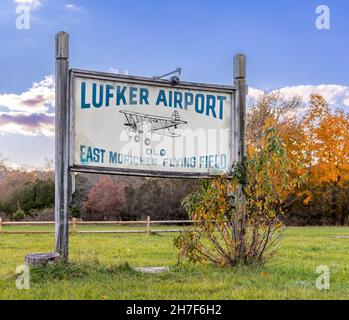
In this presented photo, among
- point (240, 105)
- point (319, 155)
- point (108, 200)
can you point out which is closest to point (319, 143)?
point (319, 155)

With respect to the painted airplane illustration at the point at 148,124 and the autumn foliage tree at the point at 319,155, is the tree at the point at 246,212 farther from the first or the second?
the autumn foliage tree at the point at 319,155

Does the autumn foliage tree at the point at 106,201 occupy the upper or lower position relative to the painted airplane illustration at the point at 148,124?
lower

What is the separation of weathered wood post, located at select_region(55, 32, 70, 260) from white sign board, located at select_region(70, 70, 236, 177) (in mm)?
125

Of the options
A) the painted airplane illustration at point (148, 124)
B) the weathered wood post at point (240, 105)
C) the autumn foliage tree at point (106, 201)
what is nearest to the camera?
the painted airplane illustration at point (148, 124)

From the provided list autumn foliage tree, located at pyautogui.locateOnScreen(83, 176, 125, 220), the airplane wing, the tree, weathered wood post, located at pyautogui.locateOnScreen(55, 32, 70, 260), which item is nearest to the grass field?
the tree

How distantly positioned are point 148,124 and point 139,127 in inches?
6.8

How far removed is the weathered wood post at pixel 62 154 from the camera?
8609 millimetres

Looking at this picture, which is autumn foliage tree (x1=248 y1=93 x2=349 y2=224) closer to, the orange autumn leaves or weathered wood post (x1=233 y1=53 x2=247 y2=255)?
the orange autumn leaves

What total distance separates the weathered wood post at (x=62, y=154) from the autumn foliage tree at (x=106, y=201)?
3126 centimetres

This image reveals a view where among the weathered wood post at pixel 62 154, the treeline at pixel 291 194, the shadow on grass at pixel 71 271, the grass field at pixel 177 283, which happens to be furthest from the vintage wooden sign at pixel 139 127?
the treeline at pixel 291 194

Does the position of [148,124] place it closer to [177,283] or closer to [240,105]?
[240,105]

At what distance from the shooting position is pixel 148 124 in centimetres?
928

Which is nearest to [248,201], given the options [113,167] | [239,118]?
[239,118]

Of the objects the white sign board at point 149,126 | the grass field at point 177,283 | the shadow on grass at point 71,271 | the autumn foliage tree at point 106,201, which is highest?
the white sign board at point 149,126
